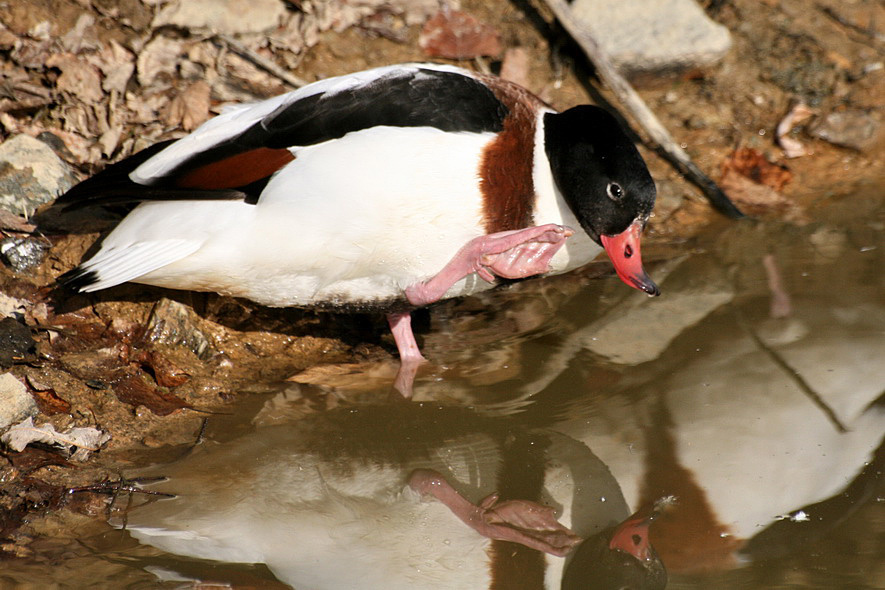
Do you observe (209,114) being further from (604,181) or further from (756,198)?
(756,198)

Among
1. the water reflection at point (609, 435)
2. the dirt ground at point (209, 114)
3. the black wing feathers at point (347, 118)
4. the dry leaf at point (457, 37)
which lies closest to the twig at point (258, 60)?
the dirt ground at point (209, 114)

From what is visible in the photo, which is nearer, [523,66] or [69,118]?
[69,118]

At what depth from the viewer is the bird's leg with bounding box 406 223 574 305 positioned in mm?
3287

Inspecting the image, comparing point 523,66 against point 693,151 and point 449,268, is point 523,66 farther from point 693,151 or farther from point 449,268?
point 449,268

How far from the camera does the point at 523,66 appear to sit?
5250 mm

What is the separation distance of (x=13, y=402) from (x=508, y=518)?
170cm

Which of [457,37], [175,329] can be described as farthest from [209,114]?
[457,37]

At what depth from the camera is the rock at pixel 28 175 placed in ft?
13.0

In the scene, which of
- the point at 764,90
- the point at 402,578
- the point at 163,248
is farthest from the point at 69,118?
the point at 764,90

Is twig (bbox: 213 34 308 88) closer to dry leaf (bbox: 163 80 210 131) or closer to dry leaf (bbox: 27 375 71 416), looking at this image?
dry leaf (bbox: 163 80 210 131)

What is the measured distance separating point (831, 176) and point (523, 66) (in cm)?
181

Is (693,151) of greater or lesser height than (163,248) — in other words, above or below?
below

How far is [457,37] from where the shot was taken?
5.29 m

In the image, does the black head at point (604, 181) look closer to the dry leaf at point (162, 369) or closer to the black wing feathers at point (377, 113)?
the black wing feathers at point (377, 113)
